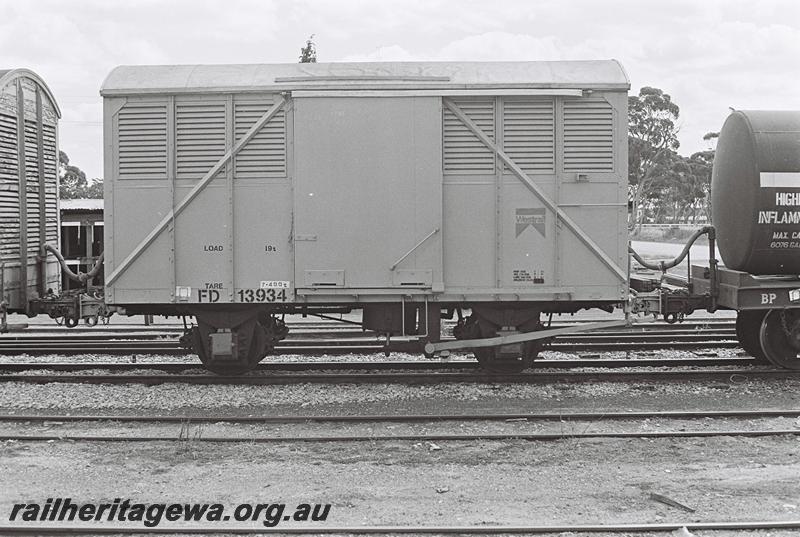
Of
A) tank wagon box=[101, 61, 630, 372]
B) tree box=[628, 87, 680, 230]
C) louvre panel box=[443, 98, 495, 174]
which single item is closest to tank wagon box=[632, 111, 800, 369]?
tank wagon box=[101, 61, 630, 372]

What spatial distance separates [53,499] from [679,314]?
8.07 metres

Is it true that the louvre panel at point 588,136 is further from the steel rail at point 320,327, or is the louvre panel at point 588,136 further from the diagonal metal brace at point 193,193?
the steel rail at point 320,327

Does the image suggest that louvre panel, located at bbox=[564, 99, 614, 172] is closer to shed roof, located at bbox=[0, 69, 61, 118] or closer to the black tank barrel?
the black tank barrel

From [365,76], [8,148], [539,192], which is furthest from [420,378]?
[8,148]

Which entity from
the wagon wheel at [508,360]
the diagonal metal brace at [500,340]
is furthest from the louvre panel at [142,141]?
the wagon wheel at [508,360]

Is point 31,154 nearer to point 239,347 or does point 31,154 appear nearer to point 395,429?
point 239,347

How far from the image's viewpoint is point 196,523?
18.3 ft

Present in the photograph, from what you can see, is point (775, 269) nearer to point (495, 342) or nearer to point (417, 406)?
point (495, 342)

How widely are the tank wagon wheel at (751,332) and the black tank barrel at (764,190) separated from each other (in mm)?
922

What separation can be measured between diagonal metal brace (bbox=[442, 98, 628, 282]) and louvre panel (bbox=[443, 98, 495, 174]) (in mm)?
55

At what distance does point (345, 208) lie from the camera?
30.8ft

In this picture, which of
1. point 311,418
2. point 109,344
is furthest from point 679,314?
point 109,344

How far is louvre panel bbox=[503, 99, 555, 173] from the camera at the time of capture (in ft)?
31.5

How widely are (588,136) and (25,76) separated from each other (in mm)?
7859
